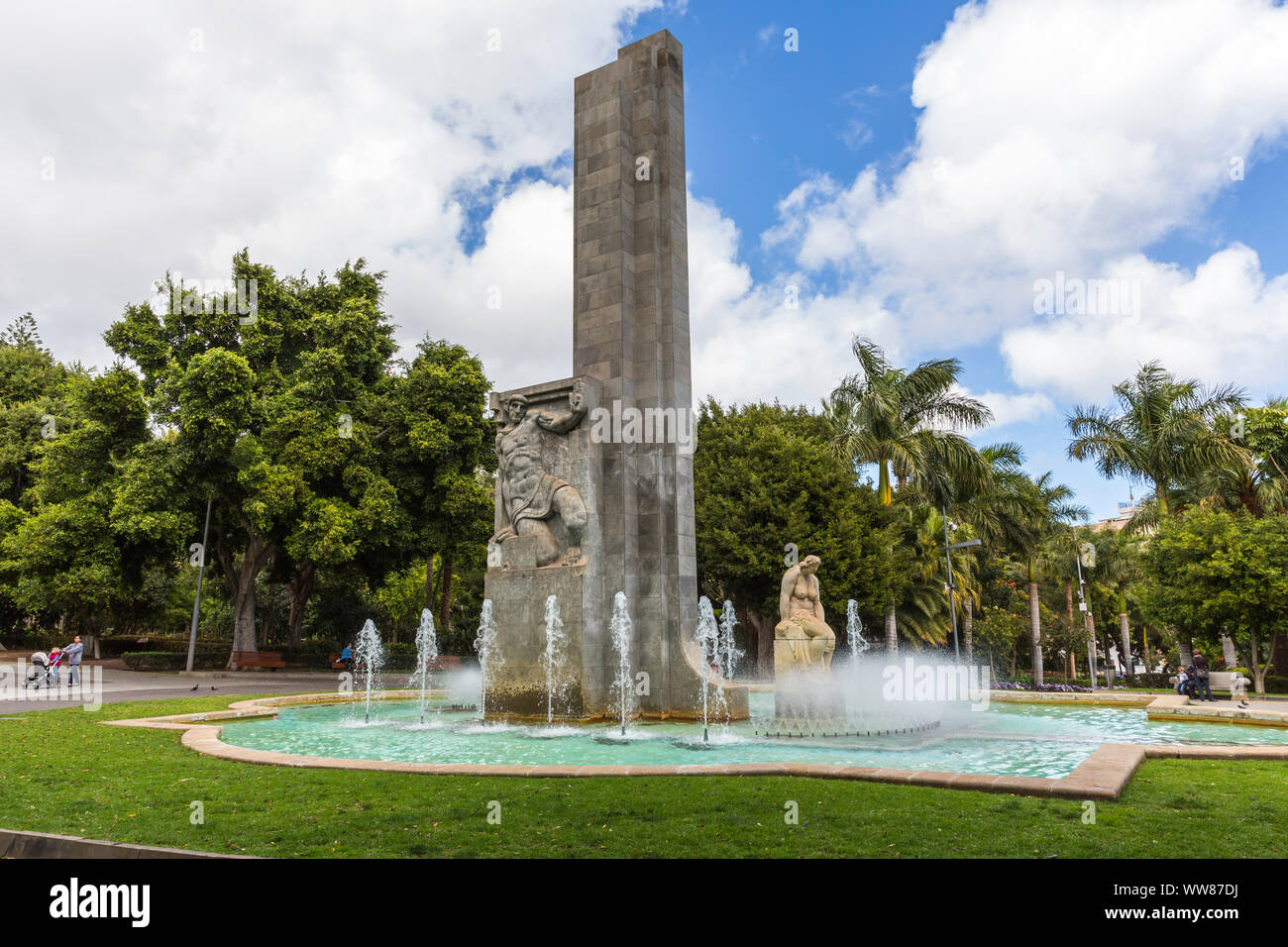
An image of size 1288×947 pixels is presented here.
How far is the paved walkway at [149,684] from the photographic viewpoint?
19031 millimetres

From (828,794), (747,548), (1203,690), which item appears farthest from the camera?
(747,548)

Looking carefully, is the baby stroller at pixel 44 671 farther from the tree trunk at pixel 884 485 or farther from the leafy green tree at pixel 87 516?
the tree trunk at pixel 884 485

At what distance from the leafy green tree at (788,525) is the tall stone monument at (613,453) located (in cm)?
1501

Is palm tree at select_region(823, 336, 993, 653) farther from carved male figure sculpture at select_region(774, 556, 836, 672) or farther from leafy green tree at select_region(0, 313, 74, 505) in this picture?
leafy green tree at select_region(0, 313, 74, 505)

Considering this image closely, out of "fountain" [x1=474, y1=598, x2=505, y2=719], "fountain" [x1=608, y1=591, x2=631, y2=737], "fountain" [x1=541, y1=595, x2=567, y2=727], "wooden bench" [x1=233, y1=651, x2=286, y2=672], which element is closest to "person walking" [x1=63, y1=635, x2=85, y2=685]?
"wooden bench" [x1=233, y1=651, x2=286, y2=672]

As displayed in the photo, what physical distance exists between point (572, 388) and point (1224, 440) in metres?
26.1

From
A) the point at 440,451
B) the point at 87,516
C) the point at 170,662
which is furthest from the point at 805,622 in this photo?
the point at 170,662

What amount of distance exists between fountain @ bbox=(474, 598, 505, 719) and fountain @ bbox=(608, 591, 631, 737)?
6.81 ft

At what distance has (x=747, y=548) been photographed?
30391 millimetres

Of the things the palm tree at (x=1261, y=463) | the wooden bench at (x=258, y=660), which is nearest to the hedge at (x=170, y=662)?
the wooden bench at (x=258, y=660)

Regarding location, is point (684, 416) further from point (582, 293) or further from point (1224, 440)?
point (1224, 440)

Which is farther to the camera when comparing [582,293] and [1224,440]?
[1224,440]
